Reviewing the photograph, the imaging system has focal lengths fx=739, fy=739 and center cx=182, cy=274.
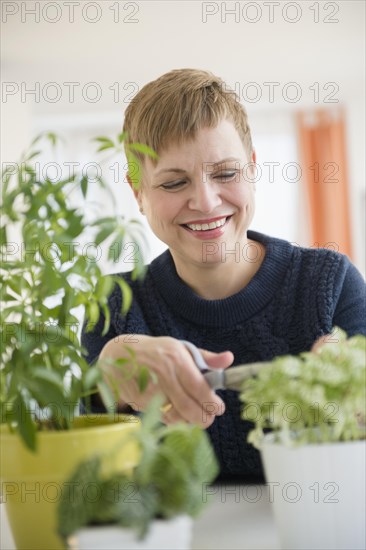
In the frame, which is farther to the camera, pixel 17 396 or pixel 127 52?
pixel 127 52

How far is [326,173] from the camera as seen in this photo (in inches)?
279

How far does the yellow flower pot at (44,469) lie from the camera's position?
683 mm

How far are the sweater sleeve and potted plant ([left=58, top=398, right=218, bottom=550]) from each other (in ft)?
2.87

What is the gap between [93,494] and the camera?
58cm

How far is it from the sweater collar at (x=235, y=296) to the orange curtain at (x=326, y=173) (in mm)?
5531

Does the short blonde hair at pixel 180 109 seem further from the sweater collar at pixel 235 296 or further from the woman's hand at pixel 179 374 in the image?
the woman's hand at pixel 179 374

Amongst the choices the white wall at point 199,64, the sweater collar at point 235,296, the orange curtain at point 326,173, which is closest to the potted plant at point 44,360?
the sweater collar at point 235,296

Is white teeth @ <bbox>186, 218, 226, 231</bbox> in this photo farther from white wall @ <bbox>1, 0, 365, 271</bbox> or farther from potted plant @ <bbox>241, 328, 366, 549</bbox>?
white wall @ <bbox>1, 0, 365, 271</bbox>

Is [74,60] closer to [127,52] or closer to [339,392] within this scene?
[127,52]

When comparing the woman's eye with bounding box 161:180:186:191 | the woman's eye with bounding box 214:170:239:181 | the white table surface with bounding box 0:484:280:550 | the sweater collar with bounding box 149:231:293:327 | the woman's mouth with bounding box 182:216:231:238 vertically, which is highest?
the woman's eye with bounding box 214:170:239:181

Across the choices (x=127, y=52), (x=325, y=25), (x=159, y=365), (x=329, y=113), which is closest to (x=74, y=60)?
(x=127, y=52)

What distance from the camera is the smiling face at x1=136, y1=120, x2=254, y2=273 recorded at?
4.66 feet

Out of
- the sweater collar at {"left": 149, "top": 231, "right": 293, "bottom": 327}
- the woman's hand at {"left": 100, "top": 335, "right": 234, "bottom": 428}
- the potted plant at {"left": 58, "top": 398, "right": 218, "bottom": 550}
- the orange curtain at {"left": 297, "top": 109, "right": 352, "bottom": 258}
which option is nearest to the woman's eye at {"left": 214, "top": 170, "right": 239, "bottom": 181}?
the sweater collar at {"left": 149, "top": 231, "right": 293, "bottom": 327}

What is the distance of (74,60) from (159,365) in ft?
18.0
